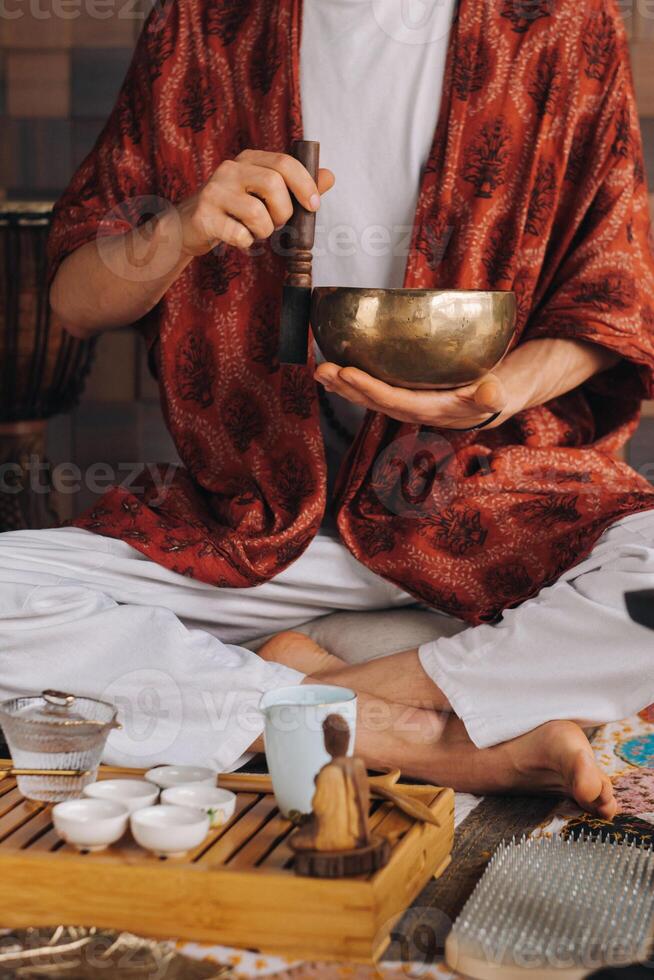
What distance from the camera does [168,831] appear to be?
123cm

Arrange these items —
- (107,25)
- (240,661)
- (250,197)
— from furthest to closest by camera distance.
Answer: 1. (107,25)
2. (240,661)
3. (250,197)

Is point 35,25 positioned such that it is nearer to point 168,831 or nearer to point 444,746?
point 444,746

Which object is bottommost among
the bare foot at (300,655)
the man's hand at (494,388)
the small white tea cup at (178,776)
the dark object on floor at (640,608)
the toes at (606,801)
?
the bare foot at (300,655)

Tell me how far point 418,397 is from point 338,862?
2.38 ft

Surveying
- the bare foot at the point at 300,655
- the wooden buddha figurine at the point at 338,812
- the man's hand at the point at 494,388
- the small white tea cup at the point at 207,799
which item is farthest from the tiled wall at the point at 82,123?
the wooden buddha figurine at the point at 338,812

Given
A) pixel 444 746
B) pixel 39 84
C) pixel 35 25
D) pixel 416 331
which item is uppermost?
pixel 35 25

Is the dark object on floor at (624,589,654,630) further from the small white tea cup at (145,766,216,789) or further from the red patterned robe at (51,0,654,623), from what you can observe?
the small white tea cup at (145,766,216,789)

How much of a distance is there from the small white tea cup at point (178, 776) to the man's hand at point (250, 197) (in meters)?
0.72

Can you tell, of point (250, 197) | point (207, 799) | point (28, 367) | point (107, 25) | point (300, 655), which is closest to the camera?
point (207, 799)

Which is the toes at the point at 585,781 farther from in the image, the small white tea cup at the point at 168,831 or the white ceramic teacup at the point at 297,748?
the small white tea cup at the point at 168,831

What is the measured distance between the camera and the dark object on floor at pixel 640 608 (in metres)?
1.73

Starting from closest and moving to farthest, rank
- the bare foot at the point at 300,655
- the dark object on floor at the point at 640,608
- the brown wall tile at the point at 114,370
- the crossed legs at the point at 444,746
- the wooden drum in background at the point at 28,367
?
the crossed legs at the point at 444,746 < the dark object on floor at the point at 640,608 < the bare foot at the point at 300,655 < the wooden drum in background at the point at 28,367 < the brown wall tile at the point at 114,370

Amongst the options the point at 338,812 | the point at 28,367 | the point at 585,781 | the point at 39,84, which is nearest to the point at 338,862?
the point at 338,812

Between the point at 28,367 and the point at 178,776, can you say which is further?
the point at 28,367
